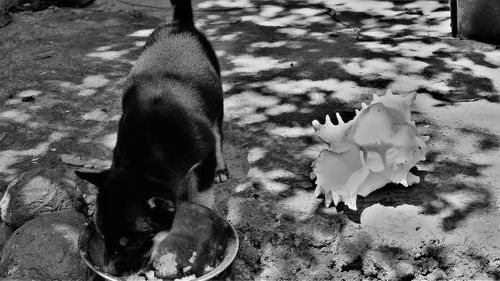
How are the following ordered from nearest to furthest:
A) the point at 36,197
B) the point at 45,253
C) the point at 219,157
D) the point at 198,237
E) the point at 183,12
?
the point at 45,253, the point at 198,237, the point at 36,197, the point at 219,157, the point at 183,12

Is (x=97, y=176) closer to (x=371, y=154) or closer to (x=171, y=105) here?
(x=171, y=105)

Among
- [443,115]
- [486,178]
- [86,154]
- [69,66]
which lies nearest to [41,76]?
[69,66]

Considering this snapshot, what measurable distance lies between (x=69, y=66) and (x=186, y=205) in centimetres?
327

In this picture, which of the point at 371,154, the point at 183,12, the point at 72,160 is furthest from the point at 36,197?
the point at 371,154

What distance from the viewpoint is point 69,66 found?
697cm

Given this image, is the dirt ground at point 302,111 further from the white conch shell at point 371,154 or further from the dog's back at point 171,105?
the dog's back at point 171,105

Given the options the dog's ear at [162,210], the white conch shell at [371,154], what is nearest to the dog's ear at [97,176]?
the dog's ear at [162,210]

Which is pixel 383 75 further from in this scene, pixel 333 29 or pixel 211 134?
pixel 211 134

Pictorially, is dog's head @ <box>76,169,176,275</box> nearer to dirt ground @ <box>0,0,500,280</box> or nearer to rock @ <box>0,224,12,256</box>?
dirt ground @ <box>0,0,500,280</box>

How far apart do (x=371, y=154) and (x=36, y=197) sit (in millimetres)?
2345

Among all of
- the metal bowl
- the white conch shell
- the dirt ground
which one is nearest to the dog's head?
the metal bowl

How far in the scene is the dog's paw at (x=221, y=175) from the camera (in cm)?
497

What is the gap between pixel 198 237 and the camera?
4.29 m

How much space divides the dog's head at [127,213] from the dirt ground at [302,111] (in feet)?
2.25
